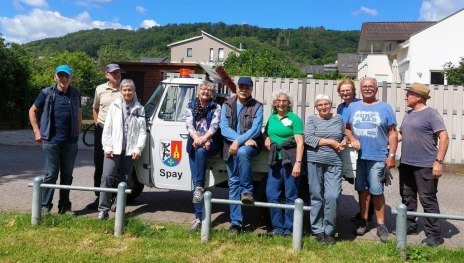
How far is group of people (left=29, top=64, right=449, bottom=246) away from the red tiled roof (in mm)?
35373

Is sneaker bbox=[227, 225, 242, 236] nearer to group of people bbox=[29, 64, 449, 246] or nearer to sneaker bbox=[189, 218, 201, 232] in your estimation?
group of people bbox=[29, 64, 449, 246]

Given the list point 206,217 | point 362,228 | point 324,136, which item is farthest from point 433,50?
point 206,217

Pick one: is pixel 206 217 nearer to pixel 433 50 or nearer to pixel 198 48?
pixel 433 50

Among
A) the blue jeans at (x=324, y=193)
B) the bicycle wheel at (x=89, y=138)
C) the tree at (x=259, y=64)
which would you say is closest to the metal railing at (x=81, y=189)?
the bicycle wheel at (x=89, y=138)

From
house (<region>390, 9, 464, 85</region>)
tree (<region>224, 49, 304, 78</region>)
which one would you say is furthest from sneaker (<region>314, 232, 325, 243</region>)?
house (<region>390, 9, 464, 85</region>)

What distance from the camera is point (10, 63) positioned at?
66.8 feet

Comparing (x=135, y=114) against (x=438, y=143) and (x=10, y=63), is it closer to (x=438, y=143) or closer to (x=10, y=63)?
(x=438, y=143)

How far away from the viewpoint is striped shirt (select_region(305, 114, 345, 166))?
5320 millimetres

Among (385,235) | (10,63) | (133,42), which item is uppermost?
(133,42)

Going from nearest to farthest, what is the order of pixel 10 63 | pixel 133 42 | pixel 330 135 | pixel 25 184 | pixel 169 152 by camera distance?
pixel 330 135 → pixel 169 152 → pixel 25 184 → pixel 10 63 → pixel 133 42

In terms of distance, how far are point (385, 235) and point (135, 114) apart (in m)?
3.47

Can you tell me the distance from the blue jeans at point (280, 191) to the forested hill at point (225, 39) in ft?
369

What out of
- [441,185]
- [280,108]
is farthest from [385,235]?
[441,185]

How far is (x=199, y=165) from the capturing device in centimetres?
568
